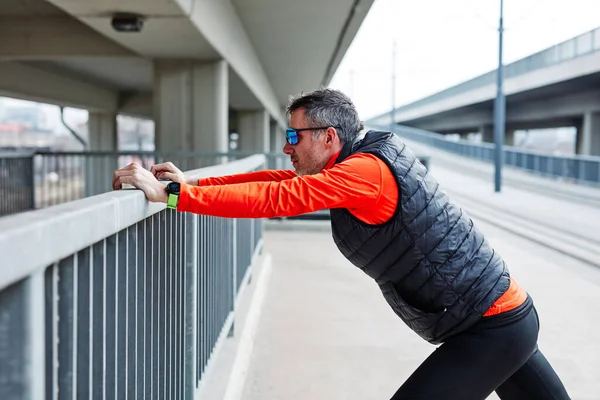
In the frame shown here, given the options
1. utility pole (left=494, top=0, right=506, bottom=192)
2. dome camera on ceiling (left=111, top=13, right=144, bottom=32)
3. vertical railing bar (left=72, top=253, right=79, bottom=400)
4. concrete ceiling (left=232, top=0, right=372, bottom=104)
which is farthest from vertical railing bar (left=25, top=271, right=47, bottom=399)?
utility pole (left=494, top=0, right=506, bottom=192)

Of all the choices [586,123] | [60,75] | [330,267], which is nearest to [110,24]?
[330,267]

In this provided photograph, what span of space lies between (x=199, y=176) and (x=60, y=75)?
1777 centimetres

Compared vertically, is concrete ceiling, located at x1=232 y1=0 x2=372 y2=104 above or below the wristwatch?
above

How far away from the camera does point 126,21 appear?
7.98 m

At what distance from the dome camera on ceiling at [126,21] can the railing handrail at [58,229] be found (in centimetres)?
629

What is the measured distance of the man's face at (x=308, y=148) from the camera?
284cm

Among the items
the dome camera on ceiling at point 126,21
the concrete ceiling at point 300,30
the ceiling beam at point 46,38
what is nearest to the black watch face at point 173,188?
the dome camera on ceiling at point 126,21

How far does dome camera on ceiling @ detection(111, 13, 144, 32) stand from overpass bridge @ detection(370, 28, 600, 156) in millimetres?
20328

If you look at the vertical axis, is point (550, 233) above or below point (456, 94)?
below

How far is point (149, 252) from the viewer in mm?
2469

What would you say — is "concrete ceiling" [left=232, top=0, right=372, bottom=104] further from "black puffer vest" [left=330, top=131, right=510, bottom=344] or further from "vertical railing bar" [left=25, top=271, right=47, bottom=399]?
"vertical railing bar" [left=25, top=271, right=47, bottom=399]

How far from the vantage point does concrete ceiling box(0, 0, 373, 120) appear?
7926 mm

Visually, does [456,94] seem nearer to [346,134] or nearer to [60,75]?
[60,75]

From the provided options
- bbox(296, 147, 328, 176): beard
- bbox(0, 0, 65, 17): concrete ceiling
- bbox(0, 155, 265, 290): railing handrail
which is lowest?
bbox(0, 155, 265, 290): railing handrail
